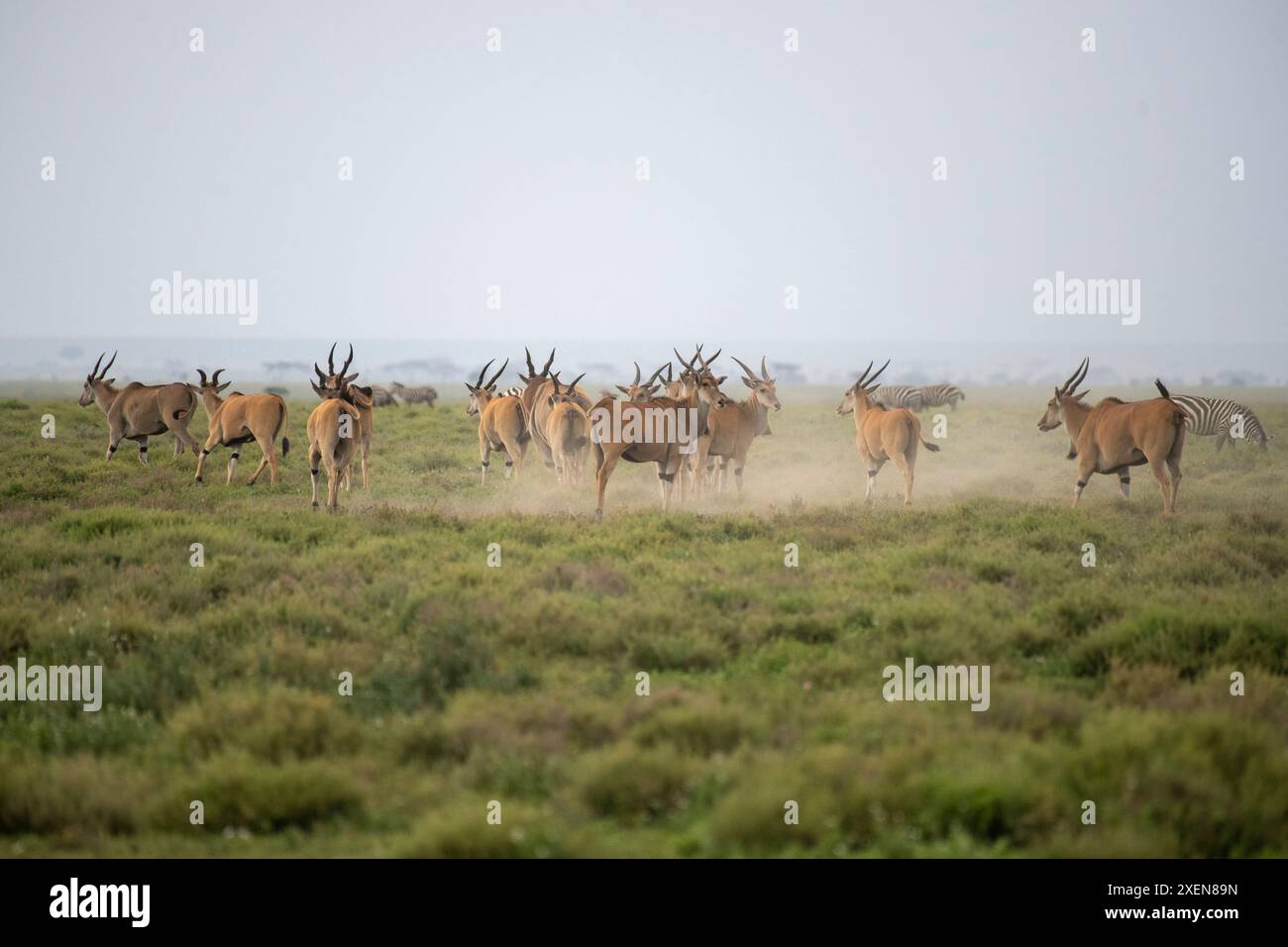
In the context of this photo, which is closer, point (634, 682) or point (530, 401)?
point (634, 682)

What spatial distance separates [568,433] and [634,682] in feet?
41.7

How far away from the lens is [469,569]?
519 inches

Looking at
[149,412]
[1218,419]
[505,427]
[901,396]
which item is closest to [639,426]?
[505,427]

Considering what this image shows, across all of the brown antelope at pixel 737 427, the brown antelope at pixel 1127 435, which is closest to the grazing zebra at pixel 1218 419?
the brown antelope at pixel 1127 435

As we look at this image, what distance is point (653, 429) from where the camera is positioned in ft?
60.4

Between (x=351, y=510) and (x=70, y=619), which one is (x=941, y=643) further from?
(x=351, y=510)

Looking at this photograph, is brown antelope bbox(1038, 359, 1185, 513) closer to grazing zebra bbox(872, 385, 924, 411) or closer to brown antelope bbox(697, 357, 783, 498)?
brown antelope bbox(697, 357, 783, 498)

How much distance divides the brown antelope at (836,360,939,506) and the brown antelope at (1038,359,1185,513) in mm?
2493

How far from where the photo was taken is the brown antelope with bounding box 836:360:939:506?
19.6 metres

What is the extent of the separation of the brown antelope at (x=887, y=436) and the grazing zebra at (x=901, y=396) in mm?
22547

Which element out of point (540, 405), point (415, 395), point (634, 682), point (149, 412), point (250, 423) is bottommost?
point (634, 682)

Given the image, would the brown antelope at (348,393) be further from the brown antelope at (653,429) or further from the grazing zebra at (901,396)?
the grazing zebra at (901,396)
